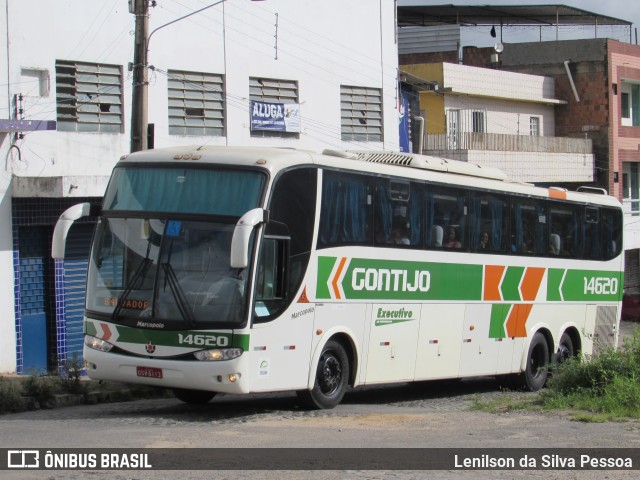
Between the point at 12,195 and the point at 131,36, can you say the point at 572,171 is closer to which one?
the point at 131,36

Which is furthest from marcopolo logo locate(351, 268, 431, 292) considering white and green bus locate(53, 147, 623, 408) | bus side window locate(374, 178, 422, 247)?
bus side window locate(374, 178, 422, 247)

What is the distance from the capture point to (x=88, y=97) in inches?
860

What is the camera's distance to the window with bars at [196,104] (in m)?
23.8

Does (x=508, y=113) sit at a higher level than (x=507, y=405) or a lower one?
higher

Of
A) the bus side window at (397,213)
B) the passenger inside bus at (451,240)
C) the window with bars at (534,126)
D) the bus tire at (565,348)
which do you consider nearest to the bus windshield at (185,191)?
the bus side window at (397,213)

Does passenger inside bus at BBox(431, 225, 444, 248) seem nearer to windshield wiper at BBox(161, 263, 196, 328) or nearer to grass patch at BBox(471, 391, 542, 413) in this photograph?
grass patch at BBox(471, 391, 542, 413)

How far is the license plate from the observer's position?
12570mm

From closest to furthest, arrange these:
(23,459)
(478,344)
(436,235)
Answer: (23,459) → (436,235) → (478,344)

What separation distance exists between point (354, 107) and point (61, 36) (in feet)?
31.5

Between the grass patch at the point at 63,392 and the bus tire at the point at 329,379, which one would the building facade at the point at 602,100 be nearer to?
the grass patch at the point at 63,392

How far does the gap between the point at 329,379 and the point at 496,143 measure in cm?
2358

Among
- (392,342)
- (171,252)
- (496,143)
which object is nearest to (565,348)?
(392,342)

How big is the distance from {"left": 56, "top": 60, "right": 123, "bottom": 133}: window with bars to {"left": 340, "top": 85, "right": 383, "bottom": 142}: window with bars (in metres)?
7.62

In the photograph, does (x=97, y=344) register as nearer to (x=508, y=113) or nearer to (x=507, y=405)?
(x=507, y=405)
